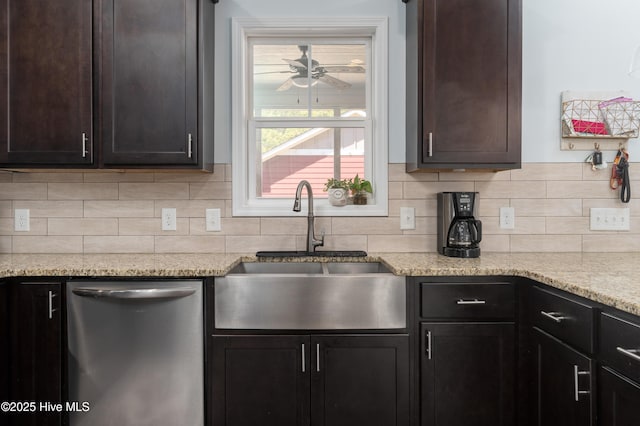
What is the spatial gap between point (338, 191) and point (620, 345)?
1498 millimetres

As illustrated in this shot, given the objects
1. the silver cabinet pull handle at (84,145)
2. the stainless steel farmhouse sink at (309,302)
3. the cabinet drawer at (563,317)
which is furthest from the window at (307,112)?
the cabinet drawer at (563,317)

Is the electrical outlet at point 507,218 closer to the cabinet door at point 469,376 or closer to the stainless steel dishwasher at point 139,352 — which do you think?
the cabinet door at point 469,376

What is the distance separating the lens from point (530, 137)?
7.68 ft

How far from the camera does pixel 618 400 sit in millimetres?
1173

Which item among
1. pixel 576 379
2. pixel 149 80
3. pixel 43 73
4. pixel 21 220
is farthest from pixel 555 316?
pixel 21 220

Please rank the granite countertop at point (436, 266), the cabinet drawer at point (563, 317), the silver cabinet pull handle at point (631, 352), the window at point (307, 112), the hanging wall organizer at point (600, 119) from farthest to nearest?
the window at point (307, 112), the hanging wall organizer at point (600, 119), the granite countertop at point (436, 266), the cabinet drawer at point (563, 317), the silver cabinet pull handle at point (631, 352)

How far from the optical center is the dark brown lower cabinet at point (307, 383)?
1.72 m

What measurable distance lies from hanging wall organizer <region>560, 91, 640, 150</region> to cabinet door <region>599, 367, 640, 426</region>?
5.14 feet

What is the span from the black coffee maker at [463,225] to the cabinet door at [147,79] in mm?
1430

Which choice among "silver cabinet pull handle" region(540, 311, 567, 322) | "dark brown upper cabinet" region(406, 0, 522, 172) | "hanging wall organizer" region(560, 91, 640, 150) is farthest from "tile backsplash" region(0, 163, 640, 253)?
"silver cabinet pull handle" region(540, 311, 567, 322)

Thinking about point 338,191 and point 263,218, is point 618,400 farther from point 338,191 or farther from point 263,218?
point 263,218

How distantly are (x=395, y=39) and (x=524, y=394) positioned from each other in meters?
1.96

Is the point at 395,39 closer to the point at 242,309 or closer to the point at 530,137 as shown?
the point at 530,137

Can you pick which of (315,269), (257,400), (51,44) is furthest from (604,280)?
(51,44)
